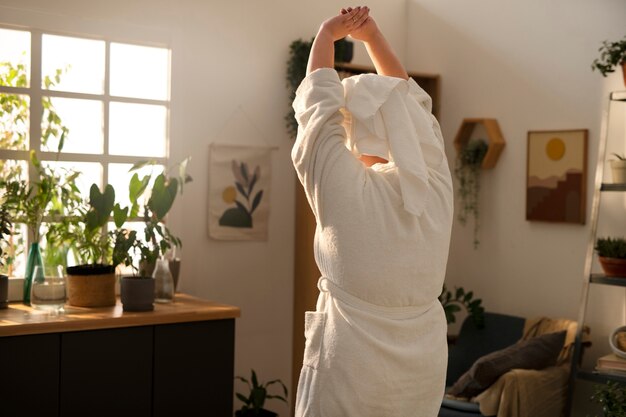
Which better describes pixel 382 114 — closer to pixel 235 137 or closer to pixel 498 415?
pixel 498 415

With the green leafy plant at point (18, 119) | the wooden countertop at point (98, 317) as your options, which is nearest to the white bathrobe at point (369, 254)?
the wooden countertop at point (98, 317)

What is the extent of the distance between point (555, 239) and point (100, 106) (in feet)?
8.42

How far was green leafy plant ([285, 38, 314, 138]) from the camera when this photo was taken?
187 inches

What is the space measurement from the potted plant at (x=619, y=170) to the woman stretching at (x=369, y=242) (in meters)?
2.30

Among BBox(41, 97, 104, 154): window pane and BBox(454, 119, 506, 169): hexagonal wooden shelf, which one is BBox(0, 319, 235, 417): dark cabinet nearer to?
BBox(41, 97, 104, 154): window pane

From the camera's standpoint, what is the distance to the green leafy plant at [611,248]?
3951 millimetres

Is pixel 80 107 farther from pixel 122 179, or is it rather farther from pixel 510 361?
pixel 510 361

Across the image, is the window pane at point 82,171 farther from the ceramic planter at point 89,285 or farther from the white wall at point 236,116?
the ceramic planter at point 89,285

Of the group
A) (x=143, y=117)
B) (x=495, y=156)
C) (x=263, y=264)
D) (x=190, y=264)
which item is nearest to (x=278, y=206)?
(x=263, y=264)

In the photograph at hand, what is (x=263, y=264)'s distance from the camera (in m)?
4.83

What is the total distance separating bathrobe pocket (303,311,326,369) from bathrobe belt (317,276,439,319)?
0.04m

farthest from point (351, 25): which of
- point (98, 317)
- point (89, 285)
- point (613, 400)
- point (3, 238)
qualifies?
point (613, 400)

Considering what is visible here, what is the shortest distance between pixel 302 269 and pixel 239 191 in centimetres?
60

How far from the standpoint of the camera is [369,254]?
6.14 ft
